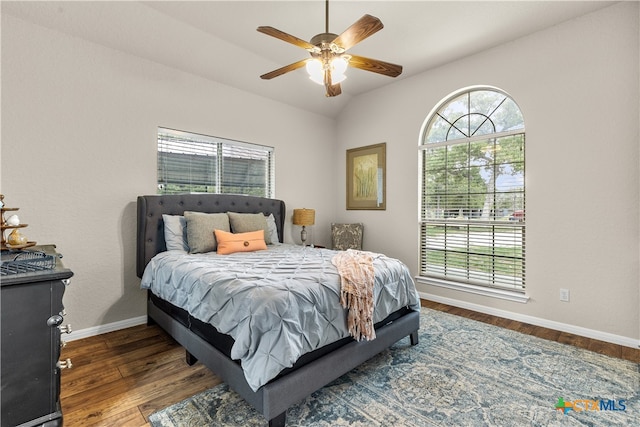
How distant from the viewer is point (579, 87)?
9.62ft

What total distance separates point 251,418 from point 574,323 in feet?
10.2

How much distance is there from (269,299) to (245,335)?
214 mm

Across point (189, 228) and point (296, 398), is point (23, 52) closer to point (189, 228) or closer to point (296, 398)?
point (189, 228)

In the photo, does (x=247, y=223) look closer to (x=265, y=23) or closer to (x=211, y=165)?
(x=211, y=165)

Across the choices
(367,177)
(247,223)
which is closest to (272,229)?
(247,223)

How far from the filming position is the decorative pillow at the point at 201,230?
10.1 feet

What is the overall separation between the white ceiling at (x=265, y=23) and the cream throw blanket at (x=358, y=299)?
234 centimetres

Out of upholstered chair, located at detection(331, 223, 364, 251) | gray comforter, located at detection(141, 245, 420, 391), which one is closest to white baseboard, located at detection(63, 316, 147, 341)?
gray comforter, located at detection(141, 245, 420, 391)

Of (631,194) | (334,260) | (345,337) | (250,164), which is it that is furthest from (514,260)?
(250,164)

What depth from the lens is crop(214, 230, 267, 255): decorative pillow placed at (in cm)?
310

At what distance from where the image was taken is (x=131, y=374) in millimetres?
2215

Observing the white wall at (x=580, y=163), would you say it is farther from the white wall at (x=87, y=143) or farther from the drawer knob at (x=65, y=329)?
the drawer knob at (x=65, y=329)

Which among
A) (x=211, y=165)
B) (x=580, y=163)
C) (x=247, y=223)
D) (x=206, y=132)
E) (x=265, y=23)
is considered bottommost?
(x=247, y=223)

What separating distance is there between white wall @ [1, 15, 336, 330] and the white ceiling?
20 centimetres
